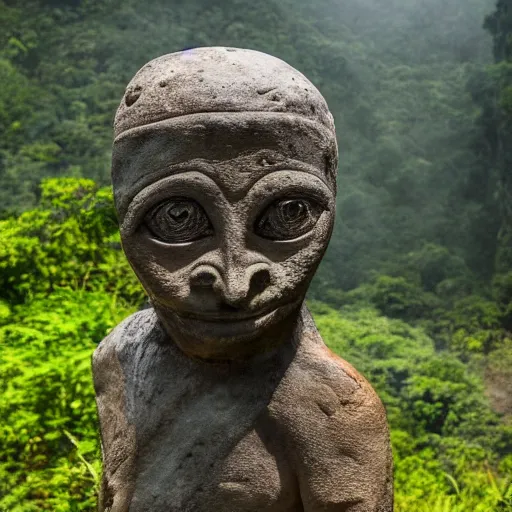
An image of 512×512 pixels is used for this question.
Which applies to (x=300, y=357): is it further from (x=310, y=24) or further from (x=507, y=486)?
(x=310, y=24)

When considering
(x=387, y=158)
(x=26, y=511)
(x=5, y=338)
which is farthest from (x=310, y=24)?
(x=26, y=511)

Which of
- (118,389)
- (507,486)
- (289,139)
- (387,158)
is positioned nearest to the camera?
(289,139)

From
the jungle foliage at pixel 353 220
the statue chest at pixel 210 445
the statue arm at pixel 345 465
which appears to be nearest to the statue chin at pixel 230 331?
the statue chest at pixel 210 445

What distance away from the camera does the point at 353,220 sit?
19.1 ft

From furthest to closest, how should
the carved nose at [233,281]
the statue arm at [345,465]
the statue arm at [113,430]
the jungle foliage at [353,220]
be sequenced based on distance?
the jungle foliage at [353,220], the statue arm at [113,430], the statue arm at [345,465], the carved nose at [233,281]

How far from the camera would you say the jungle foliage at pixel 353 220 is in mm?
3787

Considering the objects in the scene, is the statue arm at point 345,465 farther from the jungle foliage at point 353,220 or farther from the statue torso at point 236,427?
the jungle foliage at point 353,220

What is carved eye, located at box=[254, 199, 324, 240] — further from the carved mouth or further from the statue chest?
the statue chest

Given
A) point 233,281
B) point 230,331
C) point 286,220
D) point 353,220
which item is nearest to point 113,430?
point 230,331

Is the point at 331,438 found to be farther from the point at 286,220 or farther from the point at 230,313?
the point at 286,220

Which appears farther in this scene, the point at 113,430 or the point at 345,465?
the point at 113,430

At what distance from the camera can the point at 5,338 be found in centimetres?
405

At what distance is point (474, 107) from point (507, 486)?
3.70 m

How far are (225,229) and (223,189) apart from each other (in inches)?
3.3
